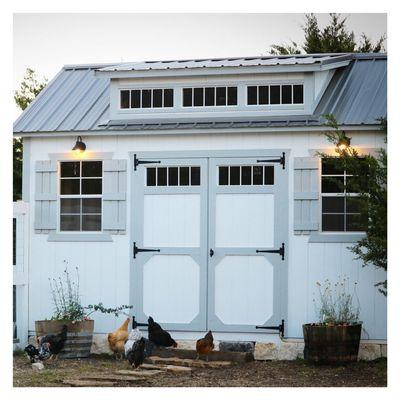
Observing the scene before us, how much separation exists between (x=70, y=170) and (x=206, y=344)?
121 inches

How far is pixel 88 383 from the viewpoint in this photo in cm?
1213

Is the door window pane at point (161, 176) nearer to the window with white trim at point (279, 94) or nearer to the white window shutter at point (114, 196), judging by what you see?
the white window shutter at point (114, 196)

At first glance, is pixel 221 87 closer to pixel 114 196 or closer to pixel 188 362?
pixel 114 196

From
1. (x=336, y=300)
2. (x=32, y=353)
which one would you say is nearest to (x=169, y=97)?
(x=336, y=300)

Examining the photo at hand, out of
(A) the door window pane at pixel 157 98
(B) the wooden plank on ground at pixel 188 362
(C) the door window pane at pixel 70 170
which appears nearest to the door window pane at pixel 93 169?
(C) the door window pane at pixel 70 170

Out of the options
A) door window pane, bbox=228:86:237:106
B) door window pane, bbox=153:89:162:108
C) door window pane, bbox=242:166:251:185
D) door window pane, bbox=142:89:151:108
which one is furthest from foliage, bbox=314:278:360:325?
door window pane, bbox=142:89:151:108

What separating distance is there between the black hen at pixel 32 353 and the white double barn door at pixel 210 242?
4.81 ft

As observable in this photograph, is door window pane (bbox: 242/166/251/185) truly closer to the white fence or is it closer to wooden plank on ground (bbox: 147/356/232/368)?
wooden plank on ground (bbox: 147/356/232/368)

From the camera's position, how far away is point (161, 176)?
1407cm

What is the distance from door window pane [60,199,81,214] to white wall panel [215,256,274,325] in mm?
2079

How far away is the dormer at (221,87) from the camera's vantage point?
44.9 ft
